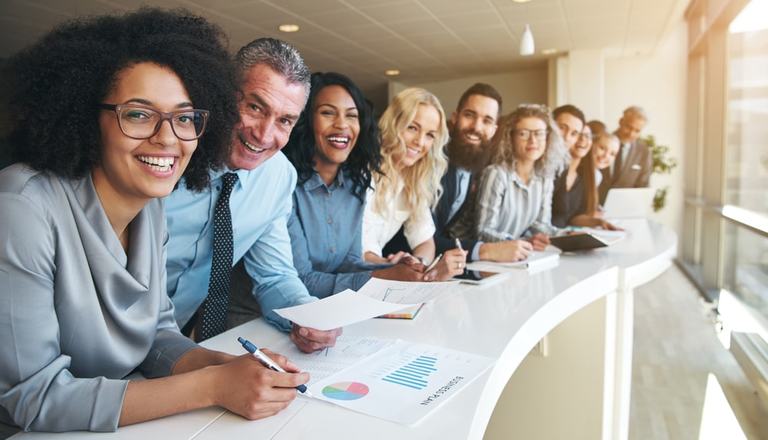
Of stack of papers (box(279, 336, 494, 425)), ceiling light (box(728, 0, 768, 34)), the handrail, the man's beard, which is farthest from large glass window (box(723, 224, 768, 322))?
stack of papers (box(279, 336, 494, 425))

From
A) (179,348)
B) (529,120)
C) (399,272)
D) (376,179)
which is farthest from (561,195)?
(179,348)

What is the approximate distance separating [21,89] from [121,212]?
0.90ft

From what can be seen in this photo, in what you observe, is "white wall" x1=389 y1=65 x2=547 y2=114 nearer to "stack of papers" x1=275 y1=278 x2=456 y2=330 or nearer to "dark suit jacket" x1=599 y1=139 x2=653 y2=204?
"dark suit jacket" x1=599 y1=139 x2=653 y2=204

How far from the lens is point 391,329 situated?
1.39 metres

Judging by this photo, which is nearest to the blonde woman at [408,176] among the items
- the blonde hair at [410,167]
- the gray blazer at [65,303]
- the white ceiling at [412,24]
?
the blonde hair at [410,167]

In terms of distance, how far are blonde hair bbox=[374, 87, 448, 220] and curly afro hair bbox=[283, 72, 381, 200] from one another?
235mm

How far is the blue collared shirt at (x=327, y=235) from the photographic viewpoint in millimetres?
1770

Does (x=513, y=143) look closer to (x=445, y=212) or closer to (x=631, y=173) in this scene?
(x=445, y=212)

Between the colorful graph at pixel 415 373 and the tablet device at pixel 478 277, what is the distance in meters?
0.78

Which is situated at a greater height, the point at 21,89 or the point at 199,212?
the point at 21,89

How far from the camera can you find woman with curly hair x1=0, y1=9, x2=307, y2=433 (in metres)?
0.82

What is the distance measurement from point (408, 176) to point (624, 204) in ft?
9.66

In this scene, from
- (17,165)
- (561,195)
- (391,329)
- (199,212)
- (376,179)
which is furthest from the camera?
(561,195)

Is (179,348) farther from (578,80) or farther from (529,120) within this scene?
(578,80)
